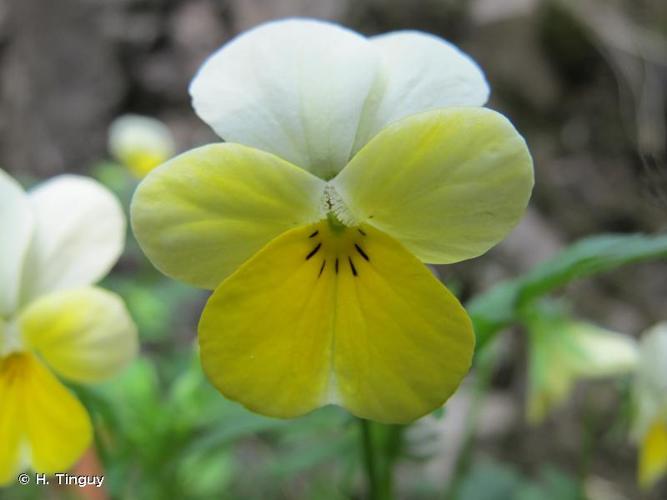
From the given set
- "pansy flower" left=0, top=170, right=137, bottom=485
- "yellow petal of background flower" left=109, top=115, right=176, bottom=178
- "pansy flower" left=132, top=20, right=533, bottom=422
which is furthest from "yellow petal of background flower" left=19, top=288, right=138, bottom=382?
"yellow petal of background flower" left=109, top=115, right=176, bottom=178

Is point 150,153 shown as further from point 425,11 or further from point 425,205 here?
point 425,205

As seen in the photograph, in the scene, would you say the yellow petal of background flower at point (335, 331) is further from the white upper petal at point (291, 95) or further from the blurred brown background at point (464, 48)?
the blurred brown background at point (464, 48)

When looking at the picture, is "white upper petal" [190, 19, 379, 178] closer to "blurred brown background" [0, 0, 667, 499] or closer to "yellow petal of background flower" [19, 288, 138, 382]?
"yellow petal of background flower" [19, 288, 138, 382]

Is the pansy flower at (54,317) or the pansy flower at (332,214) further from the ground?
the pansy flower at (332,214)

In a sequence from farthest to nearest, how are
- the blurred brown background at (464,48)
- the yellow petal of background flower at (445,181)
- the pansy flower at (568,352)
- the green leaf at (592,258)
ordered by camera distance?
the blurred brown background at (464,48), the pansy flower at (568,352), the green leaf at (592,258), the yellow petal of background flower at (445,181)

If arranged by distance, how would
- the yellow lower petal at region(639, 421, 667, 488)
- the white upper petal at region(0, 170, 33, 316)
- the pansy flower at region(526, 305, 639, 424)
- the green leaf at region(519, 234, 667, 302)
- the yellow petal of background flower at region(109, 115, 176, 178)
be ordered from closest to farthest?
1. the green leaf at region(519, 234, 667, 302)
2. the white upper petal at region(0, 170, 33, 316)
3. the yellow lower petal at region(639, 421, 667, 488)
4. the pansy flower at region(526, 305, 639, 424)
5. the yellow petal of background flower at region(109, 115, 176, 178)

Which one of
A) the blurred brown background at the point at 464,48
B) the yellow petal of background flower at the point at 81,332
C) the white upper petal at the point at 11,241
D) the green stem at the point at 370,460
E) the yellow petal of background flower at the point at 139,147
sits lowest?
the blurred brown background at the point at 464,48

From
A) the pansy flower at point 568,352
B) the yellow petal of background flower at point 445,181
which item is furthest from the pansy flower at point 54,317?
the pansy flower at point 568,352

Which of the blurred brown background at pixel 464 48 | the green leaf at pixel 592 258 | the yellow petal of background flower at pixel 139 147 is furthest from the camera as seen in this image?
the blurred brown background at pixel 464 48
